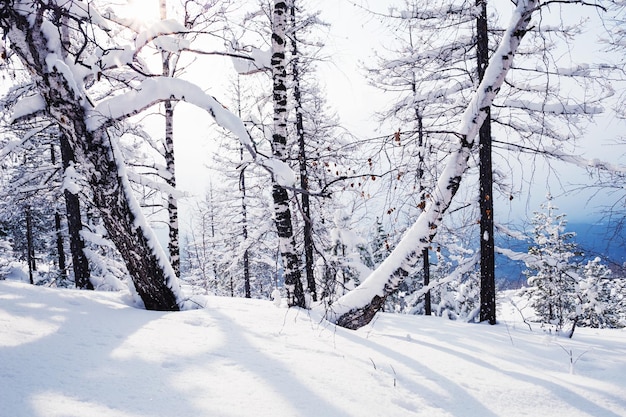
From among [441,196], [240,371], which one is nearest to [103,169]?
[240,371]

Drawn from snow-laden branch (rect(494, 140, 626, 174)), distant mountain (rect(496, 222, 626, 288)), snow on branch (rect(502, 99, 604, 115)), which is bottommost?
distant mountain (rect(496, 222, 626, 288))

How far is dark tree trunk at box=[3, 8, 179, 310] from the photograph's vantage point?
3.35 metres

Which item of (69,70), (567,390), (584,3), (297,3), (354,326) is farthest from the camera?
(297,3)

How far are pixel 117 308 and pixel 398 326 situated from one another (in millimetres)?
5181

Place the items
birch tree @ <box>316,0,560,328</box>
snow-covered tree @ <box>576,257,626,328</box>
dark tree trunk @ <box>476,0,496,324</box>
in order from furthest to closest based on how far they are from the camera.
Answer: snow-covered tree @ <box>576,257,626,328</box> < dark tree trunk @ <box>476,0,496,324</box> < birch tree @ <box>316,0,560,328</box>

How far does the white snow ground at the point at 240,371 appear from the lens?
188 centimetres

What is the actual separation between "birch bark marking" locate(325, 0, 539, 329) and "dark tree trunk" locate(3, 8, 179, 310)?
2.21 metres

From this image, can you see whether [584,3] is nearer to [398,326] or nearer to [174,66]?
[398,326]

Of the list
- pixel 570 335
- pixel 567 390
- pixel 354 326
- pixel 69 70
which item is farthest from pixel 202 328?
pixel 570 335

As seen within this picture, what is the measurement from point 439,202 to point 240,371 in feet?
11.7

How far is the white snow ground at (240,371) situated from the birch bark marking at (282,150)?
1.71 metres

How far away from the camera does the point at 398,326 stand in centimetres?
695

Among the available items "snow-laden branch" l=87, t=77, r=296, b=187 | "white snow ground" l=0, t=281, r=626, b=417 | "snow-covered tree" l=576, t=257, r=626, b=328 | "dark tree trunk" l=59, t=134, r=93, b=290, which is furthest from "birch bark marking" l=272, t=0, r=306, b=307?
"snow-covered tree" l=576, t=257, r=626, b=328

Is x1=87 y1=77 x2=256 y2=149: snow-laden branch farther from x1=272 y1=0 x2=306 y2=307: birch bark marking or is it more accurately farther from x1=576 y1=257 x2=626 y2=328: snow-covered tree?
x1=576 y1=257 x2=626 y2=328: snow-covered tree
